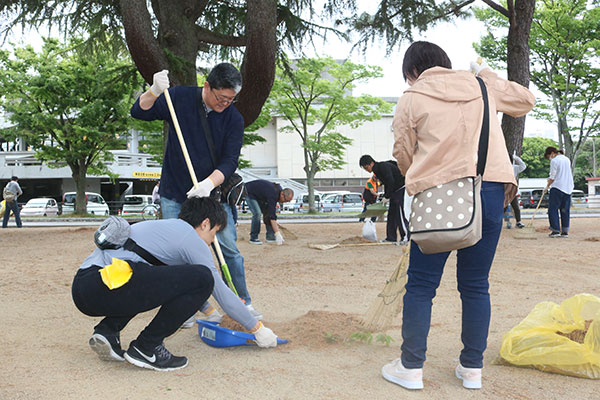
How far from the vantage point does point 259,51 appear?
657 centimetres

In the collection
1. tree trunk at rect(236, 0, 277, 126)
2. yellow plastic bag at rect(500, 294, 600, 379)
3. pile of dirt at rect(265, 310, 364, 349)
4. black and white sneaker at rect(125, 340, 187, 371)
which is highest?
tree trunk at rect(236, 0, 277, 126)

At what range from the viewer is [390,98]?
40281 mm

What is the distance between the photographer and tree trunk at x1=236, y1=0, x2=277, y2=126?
6402mm

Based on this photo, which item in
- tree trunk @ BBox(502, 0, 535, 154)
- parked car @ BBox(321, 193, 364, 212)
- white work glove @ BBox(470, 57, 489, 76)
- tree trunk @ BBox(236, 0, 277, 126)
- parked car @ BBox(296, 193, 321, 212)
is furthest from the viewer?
parked car @ BBox(296, 193, 321, 212)

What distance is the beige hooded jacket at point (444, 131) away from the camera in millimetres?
2012

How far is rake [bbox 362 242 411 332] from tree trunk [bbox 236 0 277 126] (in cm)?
445

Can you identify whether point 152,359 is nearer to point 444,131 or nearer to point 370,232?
point 444,131

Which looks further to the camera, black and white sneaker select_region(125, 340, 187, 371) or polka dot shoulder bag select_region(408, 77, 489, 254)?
black and white sneaker select_region(125, 340, 187, 371)

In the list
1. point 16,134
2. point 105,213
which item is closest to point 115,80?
point 16,134

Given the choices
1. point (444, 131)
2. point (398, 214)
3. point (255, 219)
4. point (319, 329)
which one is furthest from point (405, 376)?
point (255, 219)

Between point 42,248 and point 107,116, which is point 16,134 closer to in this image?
point 107,116

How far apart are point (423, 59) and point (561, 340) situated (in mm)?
1446

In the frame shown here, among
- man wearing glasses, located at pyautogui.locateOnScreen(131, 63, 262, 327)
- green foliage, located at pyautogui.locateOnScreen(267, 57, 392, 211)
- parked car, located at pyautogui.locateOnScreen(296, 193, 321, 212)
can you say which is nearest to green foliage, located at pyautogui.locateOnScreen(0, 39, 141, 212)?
green foliage, located at pyautogui.locateOnScreen(267, 57, 392, 211)

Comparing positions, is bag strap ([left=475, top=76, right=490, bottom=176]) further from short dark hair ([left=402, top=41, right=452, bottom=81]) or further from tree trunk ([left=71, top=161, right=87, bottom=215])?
tree trunk ([left=71, top=161, right=87, bottom=215])
